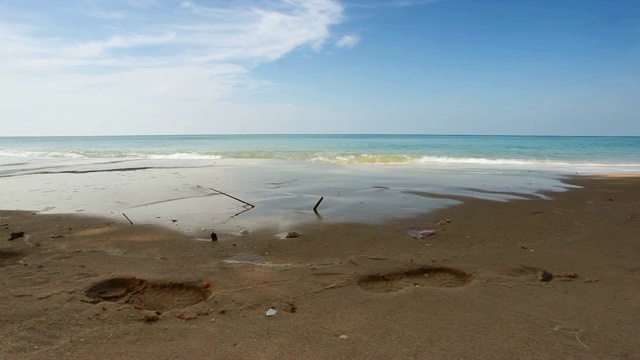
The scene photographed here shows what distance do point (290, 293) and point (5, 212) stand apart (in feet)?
21.4

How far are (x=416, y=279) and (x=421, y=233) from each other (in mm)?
1797

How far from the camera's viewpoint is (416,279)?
386 cm

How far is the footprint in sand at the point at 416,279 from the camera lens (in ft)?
12.0

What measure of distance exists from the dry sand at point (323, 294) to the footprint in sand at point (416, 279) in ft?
0.07

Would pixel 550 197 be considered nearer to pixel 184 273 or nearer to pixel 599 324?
pixel 599 324

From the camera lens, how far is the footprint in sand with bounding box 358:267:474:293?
12.0 ft

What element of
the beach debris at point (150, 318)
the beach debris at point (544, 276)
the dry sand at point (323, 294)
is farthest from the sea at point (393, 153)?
the beach debris at point (150, 318)

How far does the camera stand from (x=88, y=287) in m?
3.51

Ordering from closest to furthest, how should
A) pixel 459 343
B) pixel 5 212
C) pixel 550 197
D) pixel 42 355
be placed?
1. pixel 42 355
2. pixel 459 343
3. pixel 5 212
4. pixel 550 197

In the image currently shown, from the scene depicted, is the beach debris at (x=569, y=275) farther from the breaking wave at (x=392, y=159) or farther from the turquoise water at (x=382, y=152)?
the turquoise water at (x=382, y=152)

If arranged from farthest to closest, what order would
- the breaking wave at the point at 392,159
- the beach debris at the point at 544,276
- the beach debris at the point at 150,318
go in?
the breaking wave at the point at 392,159 < the beach debris at the point at 544,276 < the beach debris at the point at 150,318


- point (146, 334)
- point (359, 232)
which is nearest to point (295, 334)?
point (146, 334)

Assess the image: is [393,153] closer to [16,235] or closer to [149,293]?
[16,235]

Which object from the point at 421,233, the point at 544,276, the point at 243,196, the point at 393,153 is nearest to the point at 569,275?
the point at 544,276
